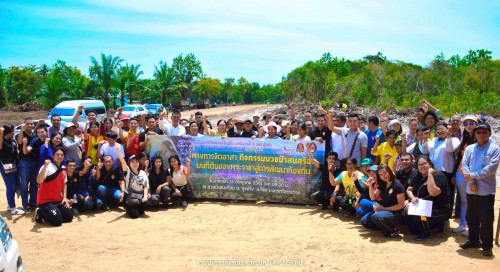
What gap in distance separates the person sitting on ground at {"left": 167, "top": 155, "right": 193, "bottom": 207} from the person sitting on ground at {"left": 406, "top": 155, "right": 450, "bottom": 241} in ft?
14.6

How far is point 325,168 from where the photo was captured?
849cm

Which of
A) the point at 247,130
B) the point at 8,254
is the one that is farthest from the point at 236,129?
the point at 8,254

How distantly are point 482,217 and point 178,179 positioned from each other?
5598mm

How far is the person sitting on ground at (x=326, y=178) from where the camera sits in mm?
8109

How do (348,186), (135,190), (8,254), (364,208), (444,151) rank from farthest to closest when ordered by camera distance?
(135,190) → (348,186) → (364,208) → (444,151) → (8,254)

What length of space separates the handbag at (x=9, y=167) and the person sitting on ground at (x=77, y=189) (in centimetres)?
103

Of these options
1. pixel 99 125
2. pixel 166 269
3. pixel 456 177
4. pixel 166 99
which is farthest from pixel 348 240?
pixel 166 99

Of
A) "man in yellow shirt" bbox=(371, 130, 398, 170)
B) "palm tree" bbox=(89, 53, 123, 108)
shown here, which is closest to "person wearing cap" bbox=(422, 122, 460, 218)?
"man in yellow shirt" bbox=(371, 130, 398, 170)

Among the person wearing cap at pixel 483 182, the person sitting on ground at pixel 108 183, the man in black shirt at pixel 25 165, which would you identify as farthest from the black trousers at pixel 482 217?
the man in black shirt at pixel 25 165

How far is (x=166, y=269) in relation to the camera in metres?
5.46

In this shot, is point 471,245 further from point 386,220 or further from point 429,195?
point 386,220

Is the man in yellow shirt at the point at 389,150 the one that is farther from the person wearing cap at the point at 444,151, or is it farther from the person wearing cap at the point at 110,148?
the person wearing cap at the point at 110,148

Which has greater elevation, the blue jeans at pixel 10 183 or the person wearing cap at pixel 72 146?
the person wearing cap at pixel 72 146

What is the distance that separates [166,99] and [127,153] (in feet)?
155
